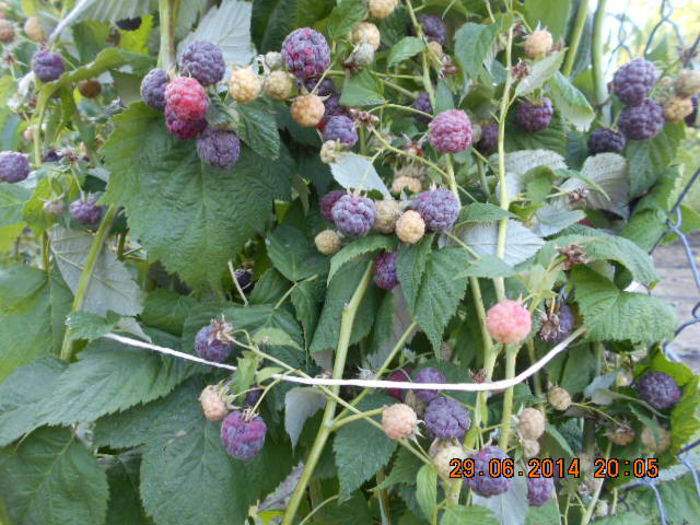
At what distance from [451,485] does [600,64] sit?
0.59 metres

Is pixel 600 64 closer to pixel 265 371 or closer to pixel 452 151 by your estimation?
pixel 452 151

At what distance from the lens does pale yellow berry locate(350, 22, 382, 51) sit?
2.13 ft

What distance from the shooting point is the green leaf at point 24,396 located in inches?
25.8

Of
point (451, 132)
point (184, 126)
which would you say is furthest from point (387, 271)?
point (184, 126)

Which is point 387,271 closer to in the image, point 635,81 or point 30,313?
point 635,81

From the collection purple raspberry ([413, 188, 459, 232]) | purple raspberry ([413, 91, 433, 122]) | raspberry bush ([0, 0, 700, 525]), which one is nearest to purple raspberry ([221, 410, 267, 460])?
raspberry bush ([0, 0, 700, 525])

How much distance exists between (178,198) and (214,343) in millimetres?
177

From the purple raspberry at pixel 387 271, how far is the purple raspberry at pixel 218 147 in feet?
0.63

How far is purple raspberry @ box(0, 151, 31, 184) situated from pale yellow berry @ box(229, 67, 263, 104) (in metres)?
0.37

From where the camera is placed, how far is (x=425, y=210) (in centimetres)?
58

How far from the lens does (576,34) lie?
798 millimetres

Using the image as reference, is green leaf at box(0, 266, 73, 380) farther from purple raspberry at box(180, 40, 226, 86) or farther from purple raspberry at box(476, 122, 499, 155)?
purple raspberry at box(476, 122, 499, 155)

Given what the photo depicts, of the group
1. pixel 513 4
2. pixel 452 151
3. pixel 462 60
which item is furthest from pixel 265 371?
pixel 513 4

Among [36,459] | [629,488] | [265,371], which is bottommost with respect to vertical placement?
[629,488]
